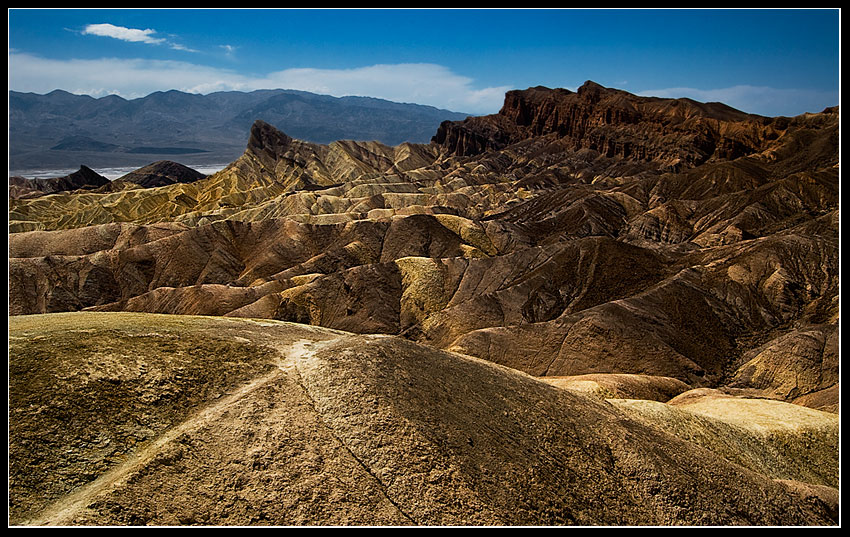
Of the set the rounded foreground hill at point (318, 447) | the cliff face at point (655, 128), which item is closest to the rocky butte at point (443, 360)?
the rounded foreground hill at point (318, 447)

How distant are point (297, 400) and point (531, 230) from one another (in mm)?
91452

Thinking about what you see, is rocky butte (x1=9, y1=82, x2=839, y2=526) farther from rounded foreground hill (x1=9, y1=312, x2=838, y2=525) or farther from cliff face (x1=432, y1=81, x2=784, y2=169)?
cliff face (x1=432, y1=81, x2=784, y2=169)

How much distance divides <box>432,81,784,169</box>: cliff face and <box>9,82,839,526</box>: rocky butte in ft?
53.7

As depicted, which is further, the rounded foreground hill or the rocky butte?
the rocky butte

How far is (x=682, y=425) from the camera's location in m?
25.9

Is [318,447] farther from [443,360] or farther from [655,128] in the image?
[655,128]

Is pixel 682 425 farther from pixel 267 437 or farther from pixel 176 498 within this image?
pixel 176 498

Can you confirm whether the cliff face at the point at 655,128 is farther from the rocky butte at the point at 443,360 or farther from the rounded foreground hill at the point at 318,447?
the rounded foreground hill at the point at 318,447

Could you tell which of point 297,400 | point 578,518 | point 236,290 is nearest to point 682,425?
point 578,518

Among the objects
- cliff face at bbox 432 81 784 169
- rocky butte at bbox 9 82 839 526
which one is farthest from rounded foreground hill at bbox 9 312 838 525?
cliff face at bbox 432 81 784 169

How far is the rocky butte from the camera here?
49.8 ft

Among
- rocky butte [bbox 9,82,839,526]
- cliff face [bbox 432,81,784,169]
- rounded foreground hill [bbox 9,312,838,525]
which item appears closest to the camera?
rounded foreground hill [bbox 9,312,838,525]

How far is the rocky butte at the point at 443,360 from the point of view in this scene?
15.2 metres

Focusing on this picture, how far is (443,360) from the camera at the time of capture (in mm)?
25391
